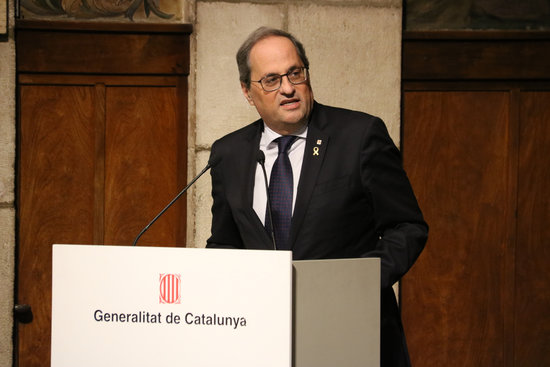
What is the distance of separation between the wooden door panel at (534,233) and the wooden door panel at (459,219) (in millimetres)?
90

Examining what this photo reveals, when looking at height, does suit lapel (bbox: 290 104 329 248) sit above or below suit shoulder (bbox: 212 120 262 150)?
below

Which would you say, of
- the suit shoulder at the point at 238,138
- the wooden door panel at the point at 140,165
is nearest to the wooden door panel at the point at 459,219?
the wooden door panel at the point at 140,165

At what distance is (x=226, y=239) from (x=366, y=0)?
6.14 feet

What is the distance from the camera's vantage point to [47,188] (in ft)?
12.3

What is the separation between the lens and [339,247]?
6.88 feet

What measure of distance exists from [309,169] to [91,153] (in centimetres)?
205

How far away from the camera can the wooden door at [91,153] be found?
3721 millimetres

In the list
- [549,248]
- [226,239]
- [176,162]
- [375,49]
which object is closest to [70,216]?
[176,162]

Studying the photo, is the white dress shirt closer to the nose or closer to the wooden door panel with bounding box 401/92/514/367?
the nose

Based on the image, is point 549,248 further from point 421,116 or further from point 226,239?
point 226,239

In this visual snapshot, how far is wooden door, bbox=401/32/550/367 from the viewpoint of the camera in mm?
3766

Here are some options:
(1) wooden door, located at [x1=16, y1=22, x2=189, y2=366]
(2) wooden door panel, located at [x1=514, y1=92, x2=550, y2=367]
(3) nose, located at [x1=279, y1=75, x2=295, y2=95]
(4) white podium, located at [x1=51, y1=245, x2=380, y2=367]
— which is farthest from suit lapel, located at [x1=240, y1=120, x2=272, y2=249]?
(2) wooden door panel, located at [x1=514, y1=92, x2=550, y2=367]

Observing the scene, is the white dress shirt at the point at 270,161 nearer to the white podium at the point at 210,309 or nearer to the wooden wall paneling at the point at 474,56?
the white podium at the point at 210,309

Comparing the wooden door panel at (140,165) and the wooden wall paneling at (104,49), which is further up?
the wooden wall paneling at (104,49)
